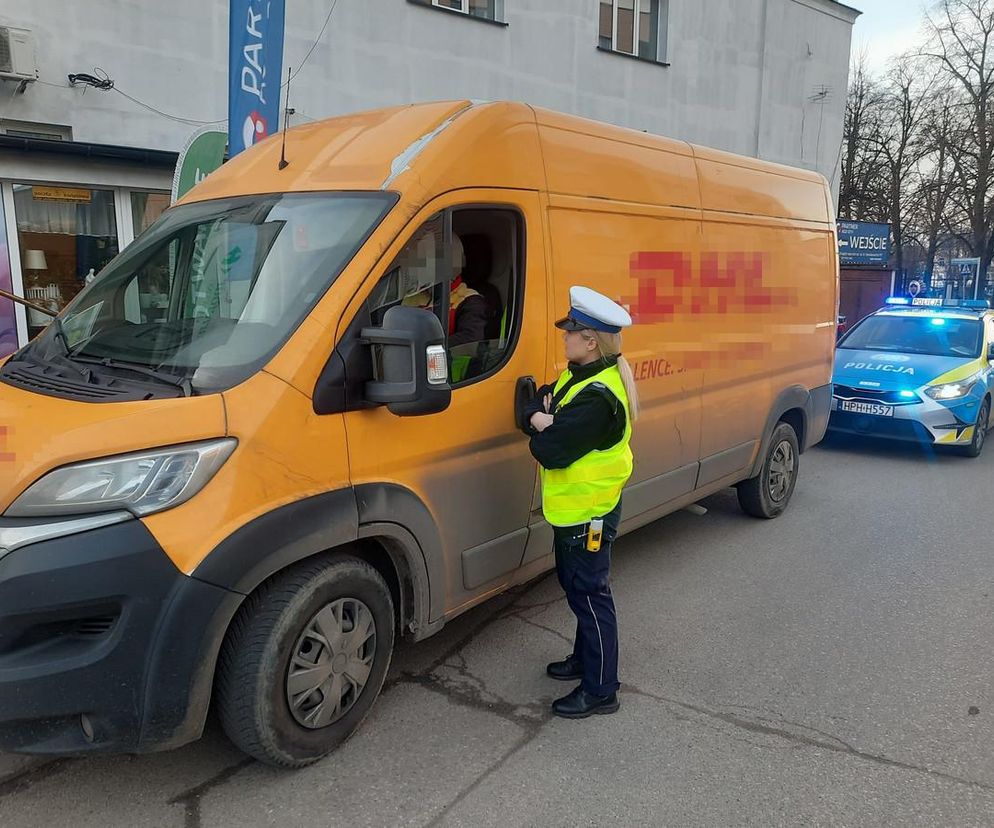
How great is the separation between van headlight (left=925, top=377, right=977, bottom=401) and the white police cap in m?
6.73

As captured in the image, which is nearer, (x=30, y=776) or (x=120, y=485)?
(x=120, y=485)

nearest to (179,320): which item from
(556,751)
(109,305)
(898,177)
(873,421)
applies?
(109,305)

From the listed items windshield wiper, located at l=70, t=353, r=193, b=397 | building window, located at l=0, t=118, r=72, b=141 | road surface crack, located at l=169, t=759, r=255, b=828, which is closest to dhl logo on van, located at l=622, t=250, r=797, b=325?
windshield wiper, located at l=70, t=353, r=193, b=397

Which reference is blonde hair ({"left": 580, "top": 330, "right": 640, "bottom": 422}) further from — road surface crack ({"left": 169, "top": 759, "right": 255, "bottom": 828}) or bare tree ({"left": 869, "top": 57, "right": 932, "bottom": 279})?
bare tree ({"left": 869, "top": 57, "right": 932, "bottom": 279})

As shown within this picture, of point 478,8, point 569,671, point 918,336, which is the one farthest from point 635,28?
point 569,671

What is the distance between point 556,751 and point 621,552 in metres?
2.42

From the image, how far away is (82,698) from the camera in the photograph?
93.0 inches

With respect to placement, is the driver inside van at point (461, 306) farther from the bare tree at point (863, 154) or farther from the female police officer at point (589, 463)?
the bare tree at point (863, 154)

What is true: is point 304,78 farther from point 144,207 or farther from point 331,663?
point 331,663

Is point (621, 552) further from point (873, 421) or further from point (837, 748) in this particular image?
point (873, 421)

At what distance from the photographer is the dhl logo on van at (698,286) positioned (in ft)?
14.4

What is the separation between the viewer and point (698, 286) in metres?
4.85

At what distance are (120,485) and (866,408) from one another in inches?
324

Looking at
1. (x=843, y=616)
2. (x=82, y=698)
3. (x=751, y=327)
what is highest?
(x=751, y=327)
